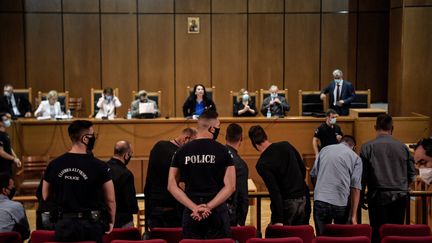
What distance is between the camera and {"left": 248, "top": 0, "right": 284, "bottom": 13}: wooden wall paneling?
13141 millimetres

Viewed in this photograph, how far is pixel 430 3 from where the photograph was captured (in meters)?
11.3

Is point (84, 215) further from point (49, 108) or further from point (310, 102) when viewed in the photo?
point (310, 102)

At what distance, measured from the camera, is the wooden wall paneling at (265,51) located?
13.2 m

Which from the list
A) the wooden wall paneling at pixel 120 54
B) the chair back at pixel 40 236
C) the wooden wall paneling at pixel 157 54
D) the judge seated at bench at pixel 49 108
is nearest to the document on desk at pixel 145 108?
the judge seated at bench at pixel 49 108

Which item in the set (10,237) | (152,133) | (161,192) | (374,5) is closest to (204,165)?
(161,192)

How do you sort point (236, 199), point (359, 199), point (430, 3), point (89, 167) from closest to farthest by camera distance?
1. point (89, 167)
2. point (236, 199)
3. point (359, 199)
4. point (430, 3)

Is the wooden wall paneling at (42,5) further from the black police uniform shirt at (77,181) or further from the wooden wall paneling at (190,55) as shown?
the black police uniform shirt at (77,181)

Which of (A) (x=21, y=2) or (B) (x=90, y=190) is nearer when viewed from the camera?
(B) (x=90, y=190)

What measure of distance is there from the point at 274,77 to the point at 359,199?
26.1ft

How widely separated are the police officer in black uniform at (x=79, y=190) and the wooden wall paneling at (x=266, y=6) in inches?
363

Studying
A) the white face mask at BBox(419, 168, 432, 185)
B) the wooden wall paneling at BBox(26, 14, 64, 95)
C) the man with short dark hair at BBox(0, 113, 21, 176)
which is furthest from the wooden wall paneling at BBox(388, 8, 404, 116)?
the white face mask at BBox(419, 168, 432, 185)

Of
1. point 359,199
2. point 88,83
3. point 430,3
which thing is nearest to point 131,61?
point 88,83

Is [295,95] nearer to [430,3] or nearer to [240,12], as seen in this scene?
[240,12]

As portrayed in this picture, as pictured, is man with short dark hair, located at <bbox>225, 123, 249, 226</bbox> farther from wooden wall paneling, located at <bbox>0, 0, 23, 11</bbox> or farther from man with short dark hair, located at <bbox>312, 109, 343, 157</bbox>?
wooden wall paneling, located at <bbox>0, 0, 23, 11</bbox>
